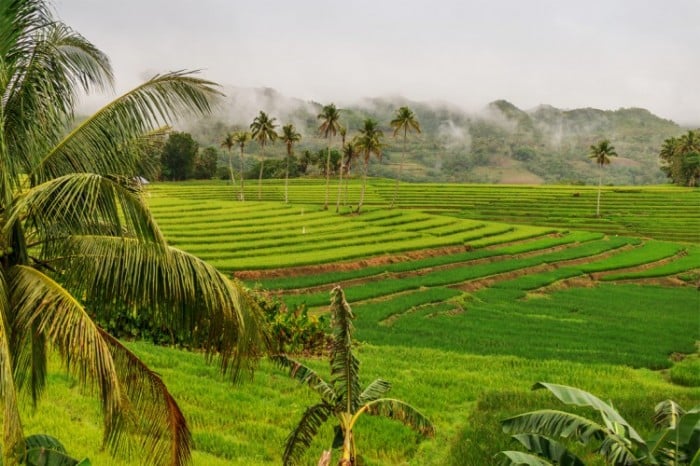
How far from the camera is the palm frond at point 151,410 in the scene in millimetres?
4695

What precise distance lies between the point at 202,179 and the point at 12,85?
8314 centimetres

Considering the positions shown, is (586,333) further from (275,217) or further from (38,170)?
(275,217)

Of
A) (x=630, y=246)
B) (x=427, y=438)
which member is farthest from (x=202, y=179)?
(x=427, y=438)

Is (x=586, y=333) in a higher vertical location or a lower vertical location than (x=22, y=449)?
lower

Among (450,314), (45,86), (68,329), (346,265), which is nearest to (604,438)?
Result: (68,329)

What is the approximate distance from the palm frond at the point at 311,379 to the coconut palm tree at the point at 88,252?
703mm

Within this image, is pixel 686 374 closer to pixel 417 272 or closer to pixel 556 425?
pixel 556 425

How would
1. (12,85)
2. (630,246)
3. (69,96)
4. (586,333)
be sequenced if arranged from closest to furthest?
(12,85)
(69,96)
(586,333)
(630,246)

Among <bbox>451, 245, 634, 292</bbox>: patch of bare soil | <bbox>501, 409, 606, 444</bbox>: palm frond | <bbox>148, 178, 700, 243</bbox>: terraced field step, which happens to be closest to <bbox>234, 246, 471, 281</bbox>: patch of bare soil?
<bbox>451, 245, 634, 292</bbox>: patch of bare soil

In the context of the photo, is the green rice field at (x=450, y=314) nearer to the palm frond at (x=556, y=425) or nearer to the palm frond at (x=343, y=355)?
the palm frond at (x=343, y=355)

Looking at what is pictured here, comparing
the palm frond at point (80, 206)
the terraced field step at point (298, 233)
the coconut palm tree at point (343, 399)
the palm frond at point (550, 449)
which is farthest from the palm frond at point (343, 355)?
the terraced field step at point (298, 233)

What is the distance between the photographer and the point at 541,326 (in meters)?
18.6

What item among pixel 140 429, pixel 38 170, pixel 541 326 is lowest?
pixel 541 326

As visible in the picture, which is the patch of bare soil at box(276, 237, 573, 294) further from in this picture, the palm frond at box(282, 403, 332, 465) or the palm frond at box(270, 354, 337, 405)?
the palm frond at box(282, 403, 332, 465)
